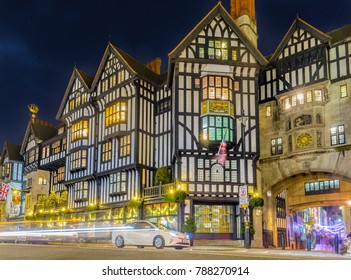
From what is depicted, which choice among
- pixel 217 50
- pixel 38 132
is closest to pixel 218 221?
pixel 217 50

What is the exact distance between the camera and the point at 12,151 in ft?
198

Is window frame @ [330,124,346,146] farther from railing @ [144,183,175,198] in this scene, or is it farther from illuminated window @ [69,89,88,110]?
illuminated window @ [69,89,88,110]

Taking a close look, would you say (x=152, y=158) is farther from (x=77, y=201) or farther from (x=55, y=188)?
A: (x=55, y=188)

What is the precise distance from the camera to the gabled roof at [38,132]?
181ft

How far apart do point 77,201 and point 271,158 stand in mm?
18545

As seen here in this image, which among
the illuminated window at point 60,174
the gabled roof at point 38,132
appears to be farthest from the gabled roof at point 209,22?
the gabled roof at point 38,132

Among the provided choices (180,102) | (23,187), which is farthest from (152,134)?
(23,187)

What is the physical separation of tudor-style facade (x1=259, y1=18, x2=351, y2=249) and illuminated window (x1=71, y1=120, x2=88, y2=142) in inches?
653

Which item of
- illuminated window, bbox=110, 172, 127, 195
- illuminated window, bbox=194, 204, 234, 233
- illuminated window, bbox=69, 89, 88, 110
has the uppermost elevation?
illuminated window, bbox=69, 89, 88, 110

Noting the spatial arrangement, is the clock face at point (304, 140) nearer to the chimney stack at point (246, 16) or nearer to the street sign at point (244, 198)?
the street sign at point (244, 198)

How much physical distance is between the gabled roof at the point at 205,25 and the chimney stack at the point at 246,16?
5.49 metres

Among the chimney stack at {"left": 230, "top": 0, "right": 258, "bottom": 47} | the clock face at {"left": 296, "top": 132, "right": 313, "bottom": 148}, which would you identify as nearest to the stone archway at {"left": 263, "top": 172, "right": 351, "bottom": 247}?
the clock face at {"left": 296, "top": 132, "right": 313, "bottom": 148}

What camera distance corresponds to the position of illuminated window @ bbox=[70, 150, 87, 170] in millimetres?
43031

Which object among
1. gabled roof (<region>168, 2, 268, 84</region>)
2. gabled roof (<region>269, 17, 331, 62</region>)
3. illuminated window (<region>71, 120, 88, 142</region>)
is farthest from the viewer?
illuminated window (<region>71, 120, 88, 142</region>)
